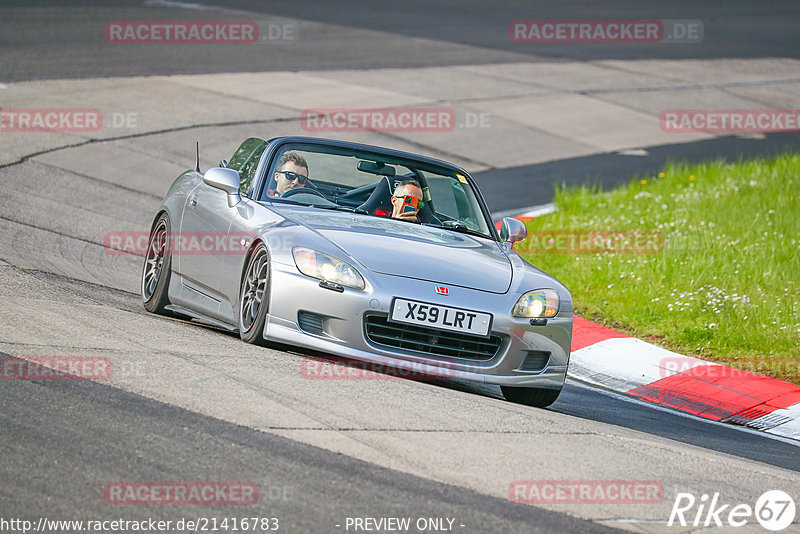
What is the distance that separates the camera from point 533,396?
7.14m

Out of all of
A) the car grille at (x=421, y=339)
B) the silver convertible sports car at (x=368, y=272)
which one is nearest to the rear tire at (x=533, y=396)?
the silver convertible sports car at (x=368, y=272)

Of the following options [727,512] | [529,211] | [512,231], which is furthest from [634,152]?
[727,512]

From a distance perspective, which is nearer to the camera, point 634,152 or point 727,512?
point 727,512

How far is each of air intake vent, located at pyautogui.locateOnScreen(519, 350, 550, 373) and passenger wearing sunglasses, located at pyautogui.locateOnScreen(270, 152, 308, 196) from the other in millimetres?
2074

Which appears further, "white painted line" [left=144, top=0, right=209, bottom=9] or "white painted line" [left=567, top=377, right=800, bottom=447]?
"white painted line" [left=144, top=0, right=209, bottom=9]

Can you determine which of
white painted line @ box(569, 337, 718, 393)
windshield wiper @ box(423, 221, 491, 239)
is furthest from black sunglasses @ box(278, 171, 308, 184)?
white painted line @ box(569, 337, 718, 393)

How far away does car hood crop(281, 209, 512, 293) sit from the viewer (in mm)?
6641

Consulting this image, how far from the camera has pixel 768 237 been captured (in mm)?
12352

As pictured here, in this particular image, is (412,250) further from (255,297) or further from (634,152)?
(634,152)

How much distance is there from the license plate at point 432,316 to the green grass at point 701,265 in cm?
365

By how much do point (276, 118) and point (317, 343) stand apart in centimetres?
1158

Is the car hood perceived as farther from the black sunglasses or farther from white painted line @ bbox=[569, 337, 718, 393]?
white painted line @ bbox=[569, 337, 718, 393]

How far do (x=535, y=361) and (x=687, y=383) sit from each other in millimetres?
2392

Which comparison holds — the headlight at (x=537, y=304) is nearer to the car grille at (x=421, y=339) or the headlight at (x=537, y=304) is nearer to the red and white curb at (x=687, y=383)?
the car grille at (x=421, y=339)
